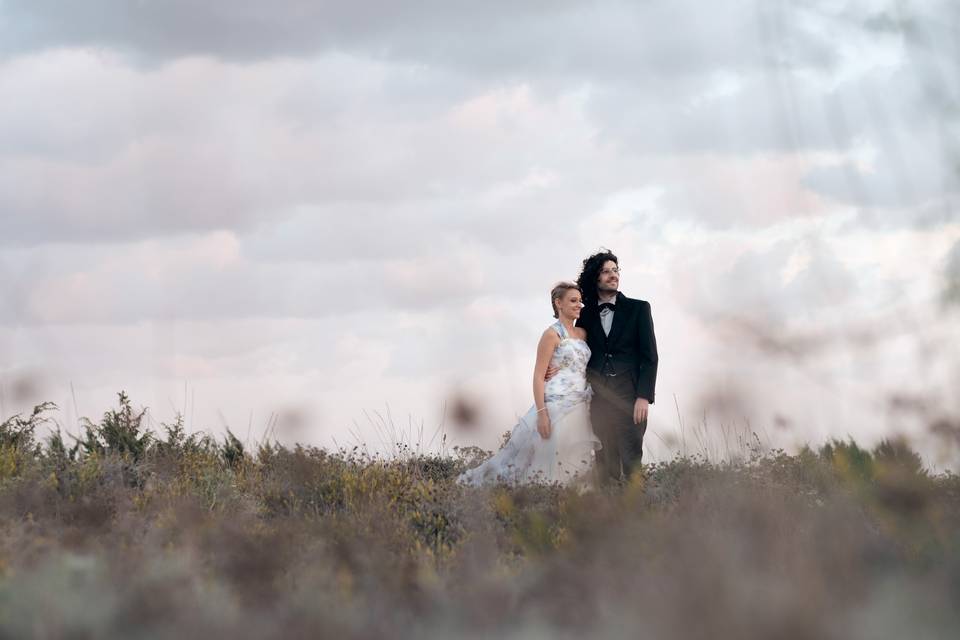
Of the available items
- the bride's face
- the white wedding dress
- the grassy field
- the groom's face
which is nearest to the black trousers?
the white wedding dress

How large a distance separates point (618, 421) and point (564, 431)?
24.0 inches

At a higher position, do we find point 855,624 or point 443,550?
point 443,550

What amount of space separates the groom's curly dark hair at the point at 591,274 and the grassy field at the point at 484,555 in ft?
6.88

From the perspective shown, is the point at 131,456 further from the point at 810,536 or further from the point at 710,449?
the point at 810,536

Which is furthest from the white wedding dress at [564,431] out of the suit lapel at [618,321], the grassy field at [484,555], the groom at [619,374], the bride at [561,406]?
the grassy field at [484,555]

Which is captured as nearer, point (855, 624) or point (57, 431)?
point (855, 624)

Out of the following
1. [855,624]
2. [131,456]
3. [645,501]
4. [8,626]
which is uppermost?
[131,456]

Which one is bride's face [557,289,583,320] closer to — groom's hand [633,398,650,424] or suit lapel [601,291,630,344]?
suit lapel [601,291,630,344]

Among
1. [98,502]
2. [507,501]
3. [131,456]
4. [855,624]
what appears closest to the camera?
[855,624]

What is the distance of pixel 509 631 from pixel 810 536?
3.03 m

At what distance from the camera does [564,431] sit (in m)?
11.4

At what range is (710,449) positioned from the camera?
1102cm

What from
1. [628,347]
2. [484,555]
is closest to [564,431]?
[628,347]

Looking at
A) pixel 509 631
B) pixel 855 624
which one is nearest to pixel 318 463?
pixel 509 631
